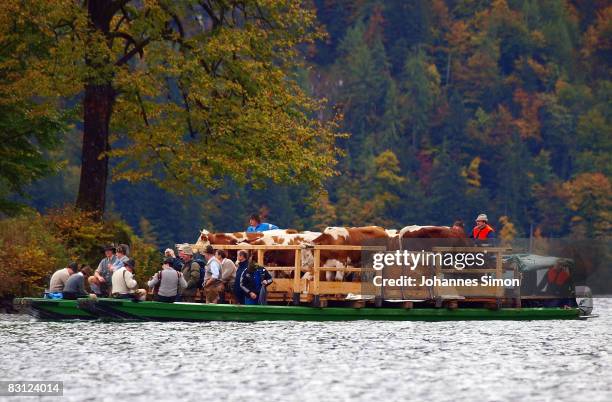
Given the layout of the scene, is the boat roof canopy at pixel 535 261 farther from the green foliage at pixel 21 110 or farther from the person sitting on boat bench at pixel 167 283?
the green foliage at pixel 21 110

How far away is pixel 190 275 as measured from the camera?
35781 mm

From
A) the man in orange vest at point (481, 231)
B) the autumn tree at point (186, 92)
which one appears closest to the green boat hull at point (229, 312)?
the man in orange vest at point (481, 231)

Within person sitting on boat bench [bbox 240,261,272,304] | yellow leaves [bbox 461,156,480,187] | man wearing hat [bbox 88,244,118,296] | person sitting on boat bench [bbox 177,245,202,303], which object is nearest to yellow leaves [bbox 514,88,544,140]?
yellow leaves [bbox 461,156,480,187]

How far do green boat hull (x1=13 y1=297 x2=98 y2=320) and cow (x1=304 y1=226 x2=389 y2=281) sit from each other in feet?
16.9

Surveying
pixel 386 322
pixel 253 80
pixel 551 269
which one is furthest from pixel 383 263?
pixel 253 80

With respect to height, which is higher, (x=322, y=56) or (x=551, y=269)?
(x=322, y=56)

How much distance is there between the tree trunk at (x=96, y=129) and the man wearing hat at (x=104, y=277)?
7674 mm

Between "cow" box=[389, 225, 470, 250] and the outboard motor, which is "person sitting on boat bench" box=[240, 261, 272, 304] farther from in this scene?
the outboard motor

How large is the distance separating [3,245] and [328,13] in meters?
156

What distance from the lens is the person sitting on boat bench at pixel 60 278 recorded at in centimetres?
3528

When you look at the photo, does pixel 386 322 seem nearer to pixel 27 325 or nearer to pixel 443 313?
pixel 443 313

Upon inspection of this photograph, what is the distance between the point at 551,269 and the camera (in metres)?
38.4

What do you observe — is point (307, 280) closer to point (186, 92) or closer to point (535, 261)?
point (535, 261)

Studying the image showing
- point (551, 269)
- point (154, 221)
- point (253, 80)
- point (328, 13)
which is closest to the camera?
point (551, 269)
